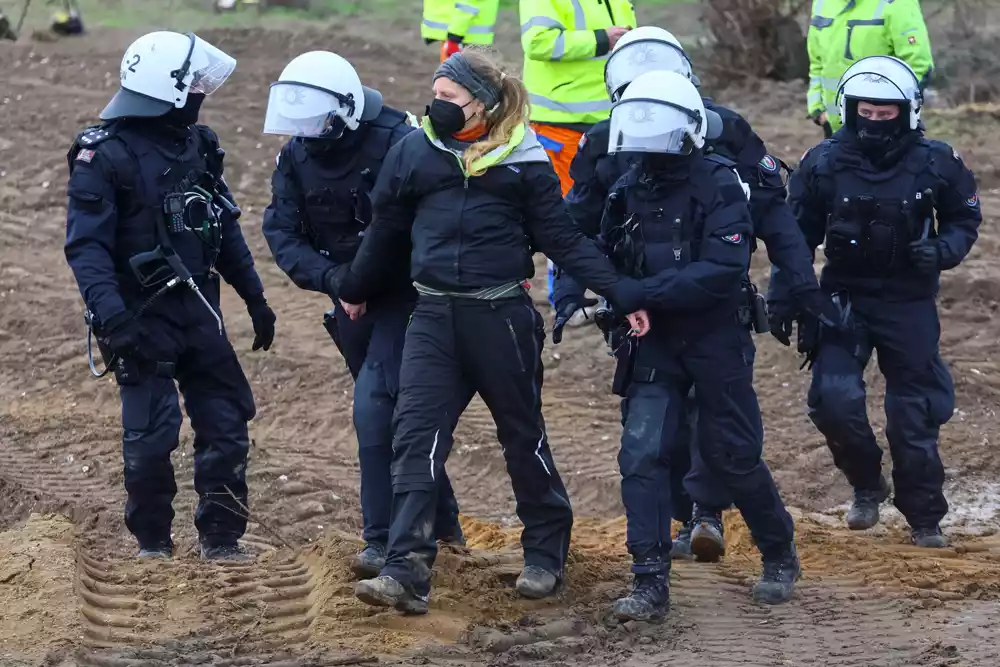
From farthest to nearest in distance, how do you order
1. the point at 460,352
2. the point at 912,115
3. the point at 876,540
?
1. the point at 876,540
2. the point at 912,115
3. the point at 460,352

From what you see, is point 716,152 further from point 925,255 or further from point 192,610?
point 192,610

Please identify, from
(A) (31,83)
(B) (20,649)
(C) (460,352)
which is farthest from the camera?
(A) (31,83)

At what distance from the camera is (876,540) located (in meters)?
7.92

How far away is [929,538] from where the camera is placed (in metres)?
7.77

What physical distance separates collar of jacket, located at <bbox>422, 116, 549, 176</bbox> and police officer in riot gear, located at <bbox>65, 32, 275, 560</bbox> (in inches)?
61.5

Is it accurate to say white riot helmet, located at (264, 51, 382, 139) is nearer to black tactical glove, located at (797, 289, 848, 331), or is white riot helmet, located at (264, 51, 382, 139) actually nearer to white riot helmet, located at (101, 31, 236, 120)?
white riot helmet, located at (101, 31, 236, 120)

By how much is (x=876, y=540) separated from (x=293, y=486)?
11.2 ft

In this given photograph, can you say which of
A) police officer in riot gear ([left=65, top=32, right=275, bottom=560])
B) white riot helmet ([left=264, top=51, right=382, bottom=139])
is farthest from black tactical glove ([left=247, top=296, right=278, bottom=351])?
white riot helmet ([left=264, top=51, right=382, bottom=139])

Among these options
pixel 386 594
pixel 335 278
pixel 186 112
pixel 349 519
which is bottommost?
pixel 349 519

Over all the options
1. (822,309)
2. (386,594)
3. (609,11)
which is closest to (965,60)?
(609,11)

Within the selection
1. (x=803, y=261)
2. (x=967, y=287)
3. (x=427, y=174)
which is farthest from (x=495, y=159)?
(x=967, y=287)

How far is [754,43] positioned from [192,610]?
1258cm

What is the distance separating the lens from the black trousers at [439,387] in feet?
19.6

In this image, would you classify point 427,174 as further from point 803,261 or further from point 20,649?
point 20,649
